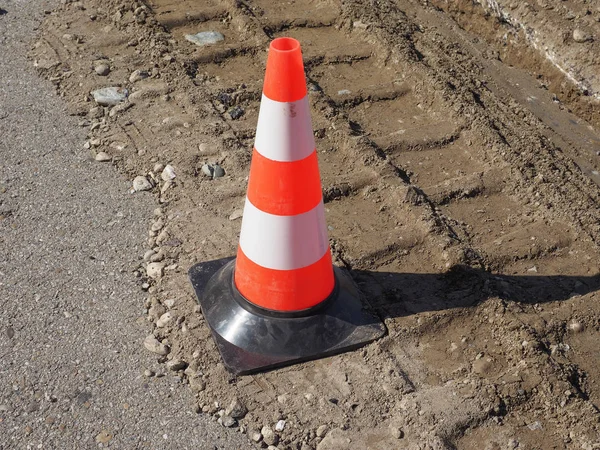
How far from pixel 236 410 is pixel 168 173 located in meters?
1.61

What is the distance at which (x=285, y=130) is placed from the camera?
9.78 ft

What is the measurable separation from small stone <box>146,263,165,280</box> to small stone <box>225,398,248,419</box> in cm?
84

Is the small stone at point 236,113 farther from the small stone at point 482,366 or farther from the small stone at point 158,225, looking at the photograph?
the small stone at point 482,366

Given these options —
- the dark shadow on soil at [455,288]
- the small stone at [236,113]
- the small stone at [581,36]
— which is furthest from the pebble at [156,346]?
the small stone at [581,36]

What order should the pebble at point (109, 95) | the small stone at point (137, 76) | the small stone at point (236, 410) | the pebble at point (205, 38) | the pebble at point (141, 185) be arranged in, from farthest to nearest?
the pebble at point (205, 38)
the small stone at point (137, 76)
the pebble at point (109, 95)
the pebble at point (141, 185)
the small stone at point (236, 410)

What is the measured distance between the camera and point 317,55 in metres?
5.16

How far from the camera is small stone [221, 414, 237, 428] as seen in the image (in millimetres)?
3000

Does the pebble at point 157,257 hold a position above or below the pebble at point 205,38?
below

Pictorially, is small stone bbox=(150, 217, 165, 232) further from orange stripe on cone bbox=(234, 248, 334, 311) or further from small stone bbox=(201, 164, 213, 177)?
orange stripe on cone bbox=(234, 248, 334, 311)

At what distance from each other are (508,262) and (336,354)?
106 centimetres

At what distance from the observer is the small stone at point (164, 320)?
11.1ft

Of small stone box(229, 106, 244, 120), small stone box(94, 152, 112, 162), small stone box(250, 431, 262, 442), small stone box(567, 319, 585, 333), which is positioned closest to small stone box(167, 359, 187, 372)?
small stone box(250, 431, 262, 442)

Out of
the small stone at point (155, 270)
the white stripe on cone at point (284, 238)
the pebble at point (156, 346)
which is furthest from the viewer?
the small stone at point (155, 270)

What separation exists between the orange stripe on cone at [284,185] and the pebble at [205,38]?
239cm
